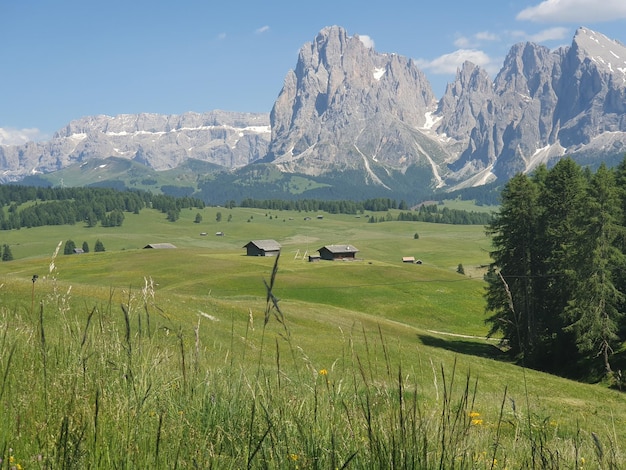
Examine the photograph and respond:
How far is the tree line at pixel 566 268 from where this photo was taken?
4534 cm

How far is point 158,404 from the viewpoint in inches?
231

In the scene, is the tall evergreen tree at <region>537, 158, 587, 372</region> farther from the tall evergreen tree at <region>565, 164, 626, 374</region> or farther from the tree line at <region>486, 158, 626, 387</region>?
the tall evergreen tree at <region>565, 164, 626, 374</region>

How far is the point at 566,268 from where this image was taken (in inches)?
1969

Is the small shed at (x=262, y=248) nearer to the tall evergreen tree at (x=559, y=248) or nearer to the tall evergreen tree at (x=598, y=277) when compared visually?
the tall evergreen tree at (x=559, y=248)

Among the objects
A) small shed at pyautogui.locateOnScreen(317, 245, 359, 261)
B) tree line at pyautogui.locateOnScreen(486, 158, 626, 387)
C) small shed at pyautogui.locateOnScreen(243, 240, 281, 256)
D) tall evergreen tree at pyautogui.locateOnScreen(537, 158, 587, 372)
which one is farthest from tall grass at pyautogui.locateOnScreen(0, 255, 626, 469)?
small shed at pyautogui.locateOnScreen(243, 240, 281, 256)

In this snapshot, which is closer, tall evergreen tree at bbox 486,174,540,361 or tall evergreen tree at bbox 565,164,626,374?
tall evergreen tree at bbox 565,164,626,374

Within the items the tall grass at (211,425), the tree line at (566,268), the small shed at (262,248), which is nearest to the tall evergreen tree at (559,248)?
the tree line at (566,268)

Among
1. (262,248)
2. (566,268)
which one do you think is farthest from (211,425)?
(262,248)

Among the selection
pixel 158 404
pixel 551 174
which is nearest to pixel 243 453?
pixel 158 404

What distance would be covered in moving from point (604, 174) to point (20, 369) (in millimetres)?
50226

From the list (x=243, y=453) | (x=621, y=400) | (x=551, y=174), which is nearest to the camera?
(x=243, y=453)

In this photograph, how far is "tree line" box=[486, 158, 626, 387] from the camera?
149ft

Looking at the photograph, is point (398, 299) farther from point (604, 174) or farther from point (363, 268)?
point (604, 174)

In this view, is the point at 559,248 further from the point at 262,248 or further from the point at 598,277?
the point at 262,248
